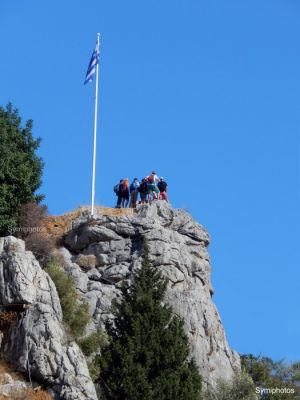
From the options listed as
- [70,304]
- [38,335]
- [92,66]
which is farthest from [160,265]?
[92,66]

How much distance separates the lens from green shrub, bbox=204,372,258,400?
5350 centimetres

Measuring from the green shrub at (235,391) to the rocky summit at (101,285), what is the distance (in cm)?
108

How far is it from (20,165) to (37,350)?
15.5m

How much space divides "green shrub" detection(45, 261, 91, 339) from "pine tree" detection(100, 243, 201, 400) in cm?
288

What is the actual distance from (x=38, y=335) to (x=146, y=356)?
464 centimetres

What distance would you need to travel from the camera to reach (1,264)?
51.2 meters

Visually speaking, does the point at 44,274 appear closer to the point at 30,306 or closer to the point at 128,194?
the point at 30,306

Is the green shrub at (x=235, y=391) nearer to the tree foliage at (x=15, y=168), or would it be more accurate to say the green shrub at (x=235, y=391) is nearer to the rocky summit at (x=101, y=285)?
the rocky summit at (x=101, y=285)

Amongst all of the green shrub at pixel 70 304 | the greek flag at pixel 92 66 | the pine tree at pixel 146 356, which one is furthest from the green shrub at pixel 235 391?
the greek flag at pixel 92 66

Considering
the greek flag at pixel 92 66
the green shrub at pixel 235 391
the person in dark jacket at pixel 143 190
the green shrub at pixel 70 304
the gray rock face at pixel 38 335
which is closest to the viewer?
the gray rock face at pixel 38 335

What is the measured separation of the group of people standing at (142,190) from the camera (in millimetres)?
64500

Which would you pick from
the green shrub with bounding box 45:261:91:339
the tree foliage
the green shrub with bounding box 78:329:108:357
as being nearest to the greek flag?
the tree foliage

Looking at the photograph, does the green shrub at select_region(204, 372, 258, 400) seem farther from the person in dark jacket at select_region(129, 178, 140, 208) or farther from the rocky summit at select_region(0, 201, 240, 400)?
the person in dark jacket at select_region(129, 178, 140, 208)

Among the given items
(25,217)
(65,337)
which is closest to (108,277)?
(25,217)
